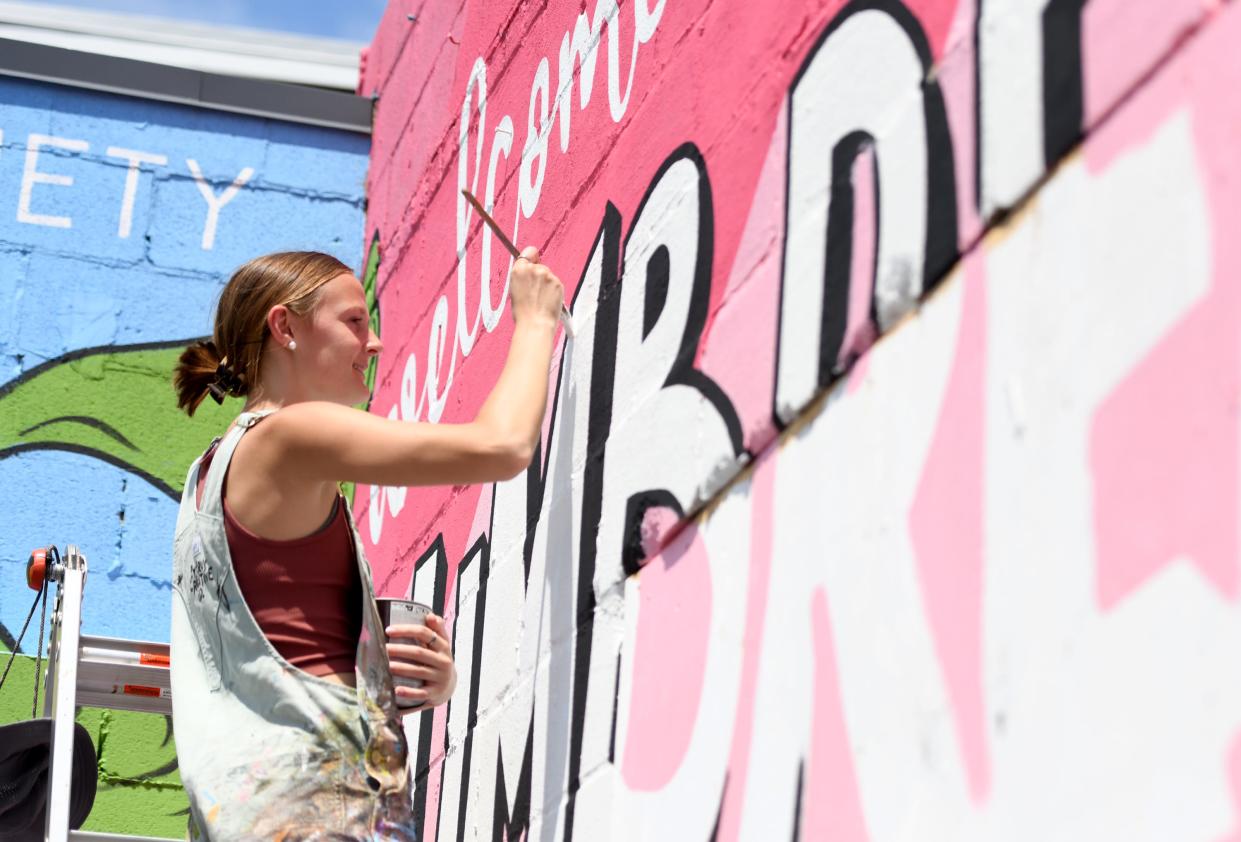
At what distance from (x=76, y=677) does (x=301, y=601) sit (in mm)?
1879

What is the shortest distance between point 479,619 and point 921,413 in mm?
2225

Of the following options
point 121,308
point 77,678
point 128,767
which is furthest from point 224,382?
point 121,308

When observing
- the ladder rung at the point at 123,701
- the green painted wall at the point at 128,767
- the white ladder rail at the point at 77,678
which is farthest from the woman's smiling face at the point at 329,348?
the green painted wall at the point at 128,767

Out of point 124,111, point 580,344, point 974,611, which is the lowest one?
point 974,611

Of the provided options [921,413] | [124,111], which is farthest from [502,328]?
[124,111]

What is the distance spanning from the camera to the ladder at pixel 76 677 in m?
4.10

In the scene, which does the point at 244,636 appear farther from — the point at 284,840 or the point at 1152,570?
the point at 1152,570

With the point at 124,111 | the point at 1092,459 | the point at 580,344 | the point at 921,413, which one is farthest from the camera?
the point at 124,111

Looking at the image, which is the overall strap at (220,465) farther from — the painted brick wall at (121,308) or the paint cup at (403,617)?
the painted brick wall at (121,308)

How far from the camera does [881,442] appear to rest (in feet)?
7.43

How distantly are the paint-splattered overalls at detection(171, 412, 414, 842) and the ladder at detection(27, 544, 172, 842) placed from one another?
1.21 m

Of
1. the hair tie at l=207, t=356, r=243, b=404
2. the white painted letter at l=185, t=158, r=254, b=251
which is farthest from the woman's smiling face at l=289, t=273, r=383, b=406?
the white painted letter at l=185, t=158, r=254, b=251

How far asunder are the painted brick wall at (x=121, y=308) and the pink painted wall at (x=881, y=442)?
10.0ft

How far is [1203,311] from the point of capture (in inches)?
65.9
